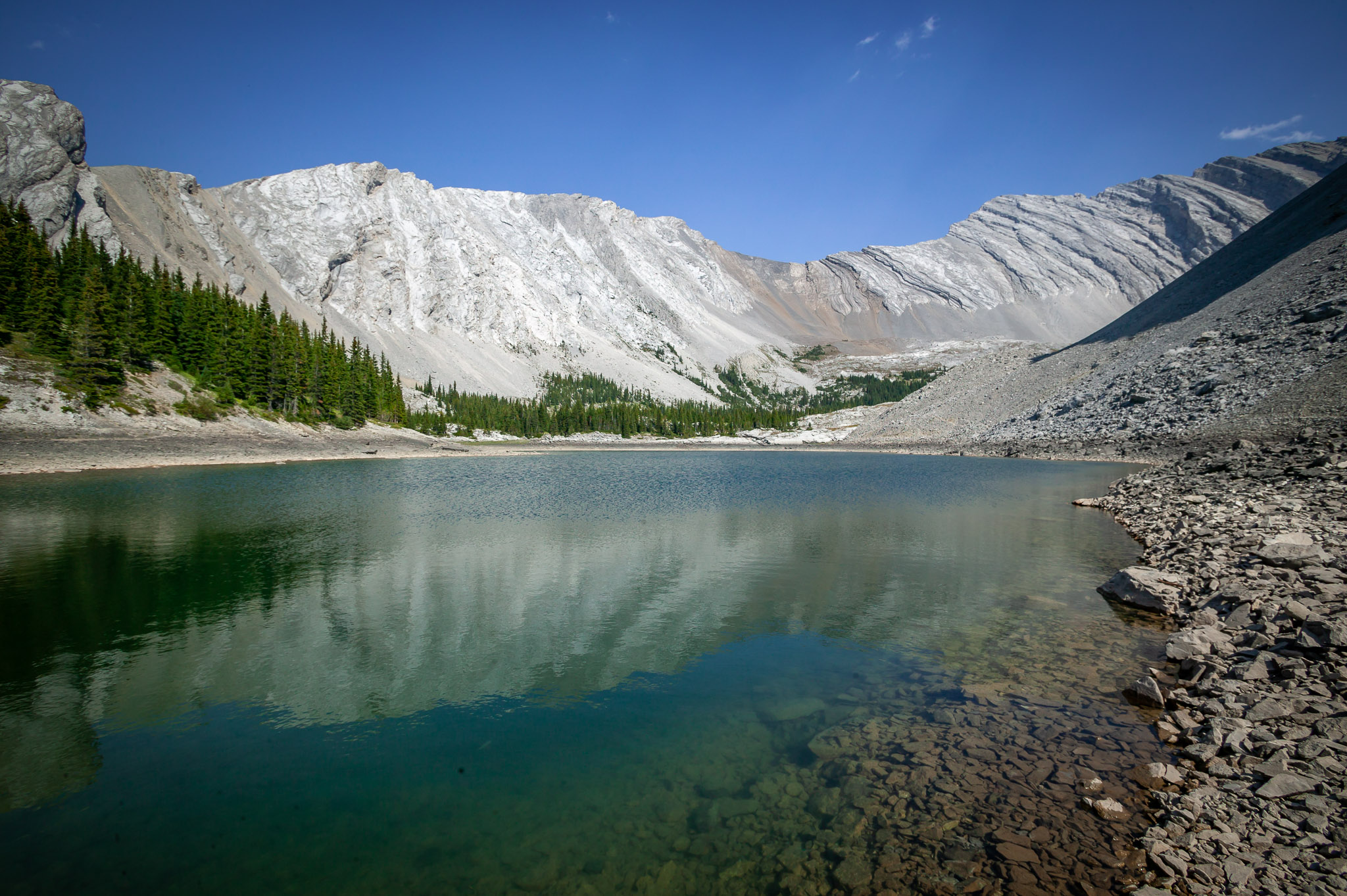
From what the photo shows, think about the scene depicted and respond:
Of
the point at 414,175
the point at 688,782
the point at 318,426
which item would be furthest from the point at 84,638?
the point at 414,175

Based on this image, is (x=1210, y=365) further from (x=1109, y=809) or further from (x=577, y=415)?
(x=577, y=415)

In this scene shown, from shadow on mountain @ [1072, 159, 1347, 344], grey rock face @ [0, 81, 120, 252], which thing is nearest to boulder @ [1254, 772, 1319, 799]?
shadow on mountain @ [1072, 159, 1347, 344]

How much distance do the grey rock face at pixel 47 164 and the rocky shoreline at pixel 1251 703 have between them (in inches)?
5675

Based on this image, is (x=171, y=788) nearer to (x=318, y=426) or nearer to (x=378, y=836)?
(x=378, y=836)

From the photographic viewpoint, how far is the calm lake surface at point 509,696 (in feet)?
22.1

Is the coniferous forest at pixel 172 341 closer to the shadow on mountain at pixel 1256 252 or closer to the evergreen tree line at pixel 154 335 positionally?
the evergreen tree line at pixel 154 335

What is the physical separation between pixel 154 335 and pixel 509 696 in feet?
251

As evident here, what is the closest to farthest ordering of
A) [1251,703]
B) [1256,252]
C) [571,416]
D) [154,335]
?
1. [1251,703]
2. [154,335]
3. [1256,252]
4. [571,416]

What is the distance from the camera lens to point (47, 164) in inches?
4198

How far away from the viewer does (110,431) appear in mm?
49500

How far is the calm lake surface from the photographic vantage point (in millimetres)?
6730

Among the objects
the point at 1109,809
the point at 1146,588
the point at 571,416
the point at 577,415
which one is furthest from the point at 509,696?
the point at 577,415

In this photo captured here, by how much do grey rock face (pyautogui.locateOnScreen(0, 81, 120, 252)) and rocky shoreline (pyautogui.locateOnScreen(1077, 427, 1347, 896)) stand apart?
144138 mm

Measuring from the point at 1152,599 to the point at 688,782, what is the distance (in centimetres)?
1285
